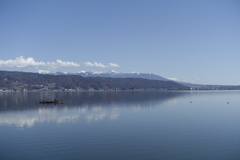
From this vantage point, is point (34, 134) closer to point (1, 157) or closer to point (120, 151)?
point (1, 157)

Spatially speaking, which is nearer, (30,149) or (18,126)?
(30,149)

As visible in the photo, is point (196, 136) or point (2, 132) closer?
point (196, 136)

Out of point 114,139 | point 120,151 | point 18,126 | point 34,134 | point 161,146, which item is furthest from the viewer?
point 18,126

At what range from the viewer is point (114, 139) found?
115 feet

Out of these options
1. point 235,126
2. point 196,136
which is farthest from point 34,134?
point 235,126

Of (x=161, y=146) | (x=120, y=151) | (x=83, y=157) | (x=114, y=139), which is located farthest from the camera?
(x=114, y=139)

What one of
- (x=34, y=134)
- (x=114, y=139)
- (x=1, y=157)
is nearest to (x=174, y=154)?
(x=114, y=139)

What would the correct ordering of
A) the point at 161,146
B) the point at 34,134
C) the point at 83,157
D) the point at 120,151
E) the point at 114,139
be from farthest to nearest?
the point at 34,134
the point at 114,139
the point at 161,146
the point at 120,151
the point at 83,157

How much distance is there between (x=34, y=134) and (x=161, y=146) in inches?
857

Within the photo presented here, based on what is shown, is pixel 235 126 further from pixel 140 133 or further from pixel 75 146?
pixel 75 146

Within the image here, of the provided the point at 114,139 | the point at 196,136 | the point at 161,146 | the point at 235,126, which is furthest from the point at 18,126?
the point at 235,126

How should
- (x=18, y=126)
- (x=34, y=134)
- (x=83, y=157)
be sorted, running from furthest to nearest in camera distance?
(x=18, y=126) → (x=34, y=134) → (x=83, y=157)

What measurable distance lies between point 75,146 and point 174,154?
13.4m

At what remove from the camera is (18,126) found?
45.9 m
